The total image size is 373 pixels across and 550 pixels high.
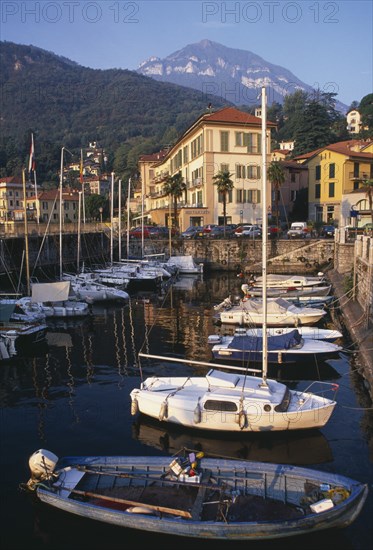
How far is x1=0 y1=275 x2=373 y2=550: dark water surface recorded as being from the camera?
1188 cm

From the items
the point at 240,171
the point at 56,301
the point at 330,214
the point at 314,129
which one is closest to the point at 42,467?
the point at 56,301

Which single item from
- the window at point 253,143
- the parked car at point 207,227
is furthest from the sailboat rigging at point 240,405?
the window at point 253,143

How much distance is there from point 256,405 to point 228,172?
187 ft

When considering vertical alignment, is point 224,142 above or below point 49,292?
above

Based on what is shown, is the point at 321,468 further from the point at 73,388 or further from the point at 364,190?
the point at 364,190

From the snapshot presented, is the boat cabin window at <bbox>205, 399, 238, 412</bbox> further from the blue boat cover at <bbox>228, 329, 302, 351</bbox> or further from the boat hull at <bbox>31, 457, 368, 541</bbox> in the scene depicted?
the blue boat cover at <bbox>228, 329, 302, 351</bbox>

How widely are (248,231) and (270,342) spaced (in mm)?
44899

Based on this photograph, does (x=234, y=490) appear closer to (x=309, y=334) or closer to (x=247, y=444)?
(x=247, y=444)

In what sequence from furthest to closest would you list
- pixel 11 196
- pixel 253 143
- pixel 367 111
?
pixel 367 111
pixel 11 196
pixel 253 143

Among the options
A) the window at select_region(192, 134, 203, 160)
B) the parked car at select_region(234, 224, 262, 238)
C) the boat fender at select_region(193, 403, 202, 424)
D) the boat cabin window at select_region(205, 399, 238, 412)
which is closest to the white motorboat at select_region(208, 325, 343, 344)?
the boat cabin window at select_region(205, 399, 238, 412)

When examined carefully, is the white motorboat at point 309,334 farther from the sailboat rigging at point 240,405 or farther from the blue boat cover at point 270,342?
the sailboat rigging at point 240,405

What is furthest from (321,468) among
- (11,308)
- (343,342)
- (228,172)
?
(228,172)

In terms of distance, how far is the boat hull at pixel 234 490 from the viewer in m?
10.9

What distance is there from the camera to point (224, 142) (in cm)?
7375
